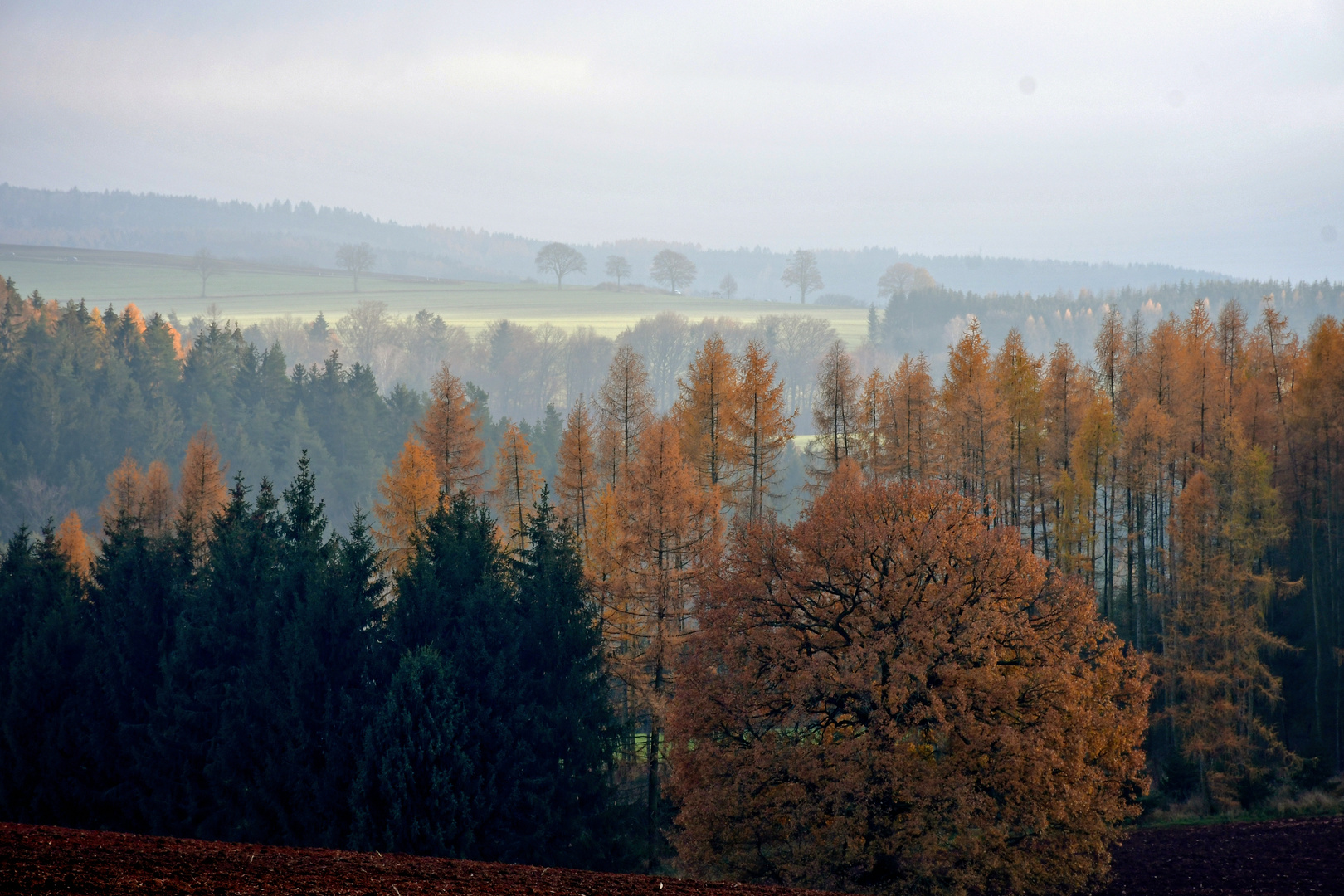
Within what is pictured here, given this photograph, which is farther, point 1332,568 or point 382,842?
point 1332,568

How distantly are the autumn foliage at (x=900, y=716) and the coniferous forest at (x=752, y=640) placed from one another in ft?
0.34

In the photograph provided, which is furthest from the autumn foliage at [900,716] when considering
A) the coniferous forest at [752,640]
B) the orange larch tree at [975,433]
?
the orange larch tree at [975,433]

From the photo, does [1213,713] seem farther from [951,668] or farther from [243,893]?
[243,893]

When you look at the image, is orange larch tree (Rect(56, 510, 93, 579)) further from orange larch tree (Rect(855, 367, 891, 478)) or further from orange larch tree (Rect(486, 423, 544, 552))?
orange larch tree (Rect(855, 367, 891, 478))

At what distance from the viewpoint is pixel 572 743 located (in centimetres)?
2817

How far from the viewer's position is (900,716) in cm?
2234

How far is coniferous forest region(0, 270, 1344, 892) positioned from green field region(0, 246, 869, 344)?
384 ft

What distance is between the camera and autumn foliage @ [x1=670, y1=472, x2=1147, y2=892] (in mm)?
21297

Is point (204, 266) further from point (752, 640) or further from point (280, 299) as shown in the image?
point (752, 640)

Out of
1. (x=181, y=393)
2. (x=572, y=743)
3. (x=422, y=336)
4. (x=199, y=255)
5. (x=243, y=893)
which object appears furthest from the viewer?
(x=199, y=255)

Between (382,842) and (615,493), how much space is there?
645 inches

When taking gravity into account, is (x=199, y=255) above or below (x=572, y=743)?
above

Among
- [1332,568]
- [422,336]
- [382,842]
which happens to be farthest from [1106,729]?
[422,336]

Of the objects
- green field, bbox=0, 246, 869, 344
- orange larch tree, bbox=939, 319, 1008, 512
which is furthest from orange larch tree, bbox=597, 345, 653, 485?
green field, bbox=0, 246, 869, 344
